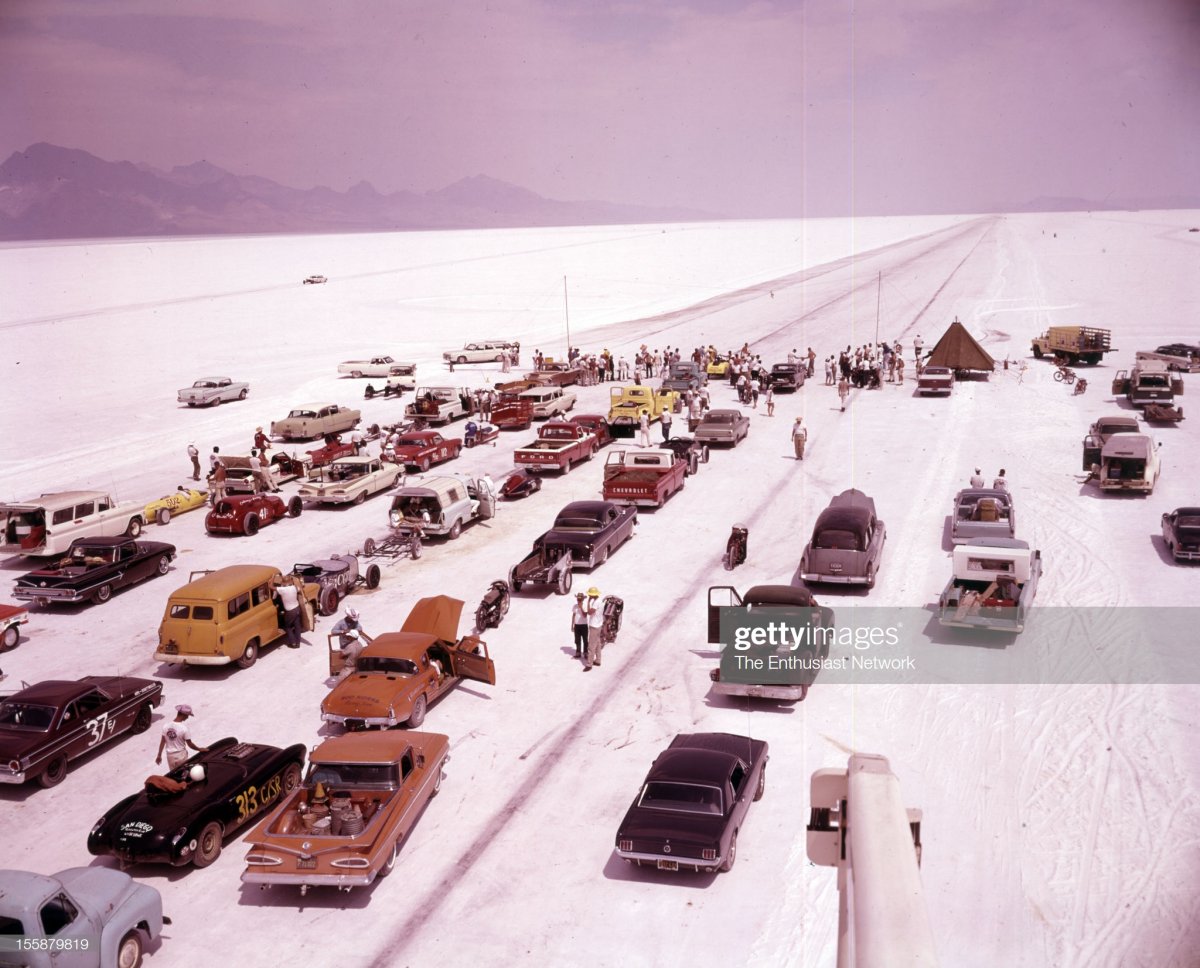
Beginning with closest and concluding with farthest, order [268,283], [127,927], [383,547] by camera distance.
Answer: [127,927], [383,547], [268,283]

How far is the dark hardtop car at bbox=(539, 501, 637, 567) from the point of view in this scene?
76.7 ft

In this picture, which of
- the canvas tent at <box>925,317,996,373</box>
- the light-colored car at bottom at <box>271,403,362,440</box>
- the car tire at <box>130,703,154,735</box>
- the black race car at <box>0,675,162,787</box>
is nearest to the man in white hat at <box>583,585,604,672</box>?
the car tire at <box>130,703,154,735</box>

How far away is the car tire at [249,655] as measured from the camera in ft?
62.3

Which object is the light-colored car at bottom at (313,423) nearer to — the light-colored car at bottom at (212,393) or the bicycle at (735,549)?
the light-colored car at bottom at (212,393)

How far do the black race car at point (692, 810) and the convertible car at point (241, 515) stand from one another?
18.3m

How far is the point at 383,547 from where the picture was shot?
26.2m

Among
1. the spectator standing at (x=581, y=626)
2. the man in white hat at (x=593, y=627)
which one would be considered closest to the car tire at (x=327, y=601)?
the spectator standing at (x=581, y=626)

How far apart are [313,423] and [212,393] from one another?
10057mm

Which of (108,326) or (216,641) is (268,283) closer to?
(108,326)

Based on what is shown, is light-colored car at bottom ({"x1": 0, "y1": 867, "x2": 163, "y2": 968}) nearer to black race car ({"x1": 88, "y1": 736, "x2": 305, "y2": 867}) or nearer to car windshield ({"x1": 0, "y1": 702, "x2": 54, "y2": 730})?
black race car ({"x1": 88, "y1": 736, "x2": 305, "y2": 867})

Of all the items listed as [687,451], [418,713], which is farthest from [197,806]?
[687,451]

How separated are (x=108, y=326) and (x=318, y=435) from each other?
148 ft

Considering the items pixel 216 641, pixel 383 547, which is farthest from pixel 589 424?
pixel 216 641

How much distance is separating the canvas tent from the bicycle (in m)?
29.7
